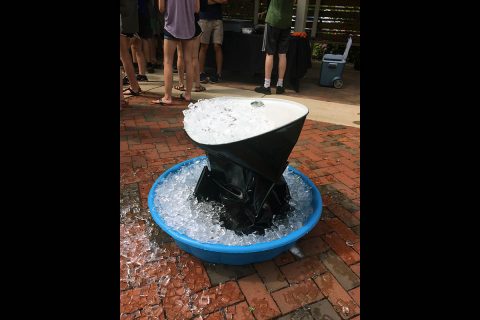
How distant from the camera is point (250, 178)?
1.70 meters

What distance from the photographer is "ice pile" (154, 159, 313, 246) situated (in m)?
1.75

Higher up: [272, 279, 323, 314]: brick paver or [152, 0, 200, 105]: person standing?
[152, 0, 200, 105]: person standing

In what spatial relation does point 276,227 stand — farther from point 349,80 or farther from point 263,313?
point 349,80

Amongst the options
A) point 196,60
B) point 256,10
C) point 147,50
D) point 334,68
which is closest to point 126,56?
point 196,60

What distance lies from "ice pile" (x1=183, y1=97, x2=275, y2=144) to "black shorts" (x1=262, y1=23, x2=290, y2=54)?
3.48m

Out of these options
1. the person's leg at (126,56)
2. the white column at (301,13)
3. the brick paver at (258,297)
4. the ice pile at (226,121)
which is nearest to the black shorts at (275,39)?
the white column at (301,13)

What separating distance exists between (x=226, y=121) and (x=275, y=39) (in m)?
3.81

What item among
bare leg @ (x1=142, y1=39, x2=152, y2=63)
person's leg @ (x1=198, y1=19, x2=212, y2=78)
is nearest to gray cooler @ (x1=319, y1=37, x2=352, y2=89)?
person's leg @ (x1=198, y1=19, x2=212, y2=78)

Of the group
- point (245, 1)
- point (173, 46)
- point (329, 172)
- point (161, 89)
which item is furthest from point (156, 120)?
point (245, 1)

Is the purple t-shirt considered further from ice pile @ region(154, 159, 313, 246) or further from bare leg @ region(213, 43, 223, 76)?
ice pile @ region(154, 159, 313, 246)

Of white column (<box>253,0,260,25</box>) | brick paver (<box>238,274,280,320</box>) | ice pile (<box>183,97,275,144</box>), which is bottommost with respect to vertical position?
brick paver (<box>238,274,280,320</box>)

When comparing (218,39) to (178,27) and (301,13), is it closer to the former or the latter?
(178,27)

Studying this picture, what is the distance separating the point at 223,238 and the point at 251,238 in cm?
16

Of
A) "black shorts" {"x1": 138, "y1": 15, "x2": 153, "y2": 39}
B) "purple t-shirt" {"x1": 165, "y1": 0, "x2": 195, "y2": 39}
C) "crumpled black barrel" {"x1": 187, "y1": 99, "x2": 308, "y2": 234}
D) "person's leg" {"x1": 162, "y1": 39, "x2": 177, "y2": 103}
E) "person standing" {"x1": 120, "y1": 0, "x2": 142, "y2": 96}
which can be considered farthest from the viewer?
"black shorts" {"x1": 138, "y1": 15, "x2": 153, "y2": 39}
